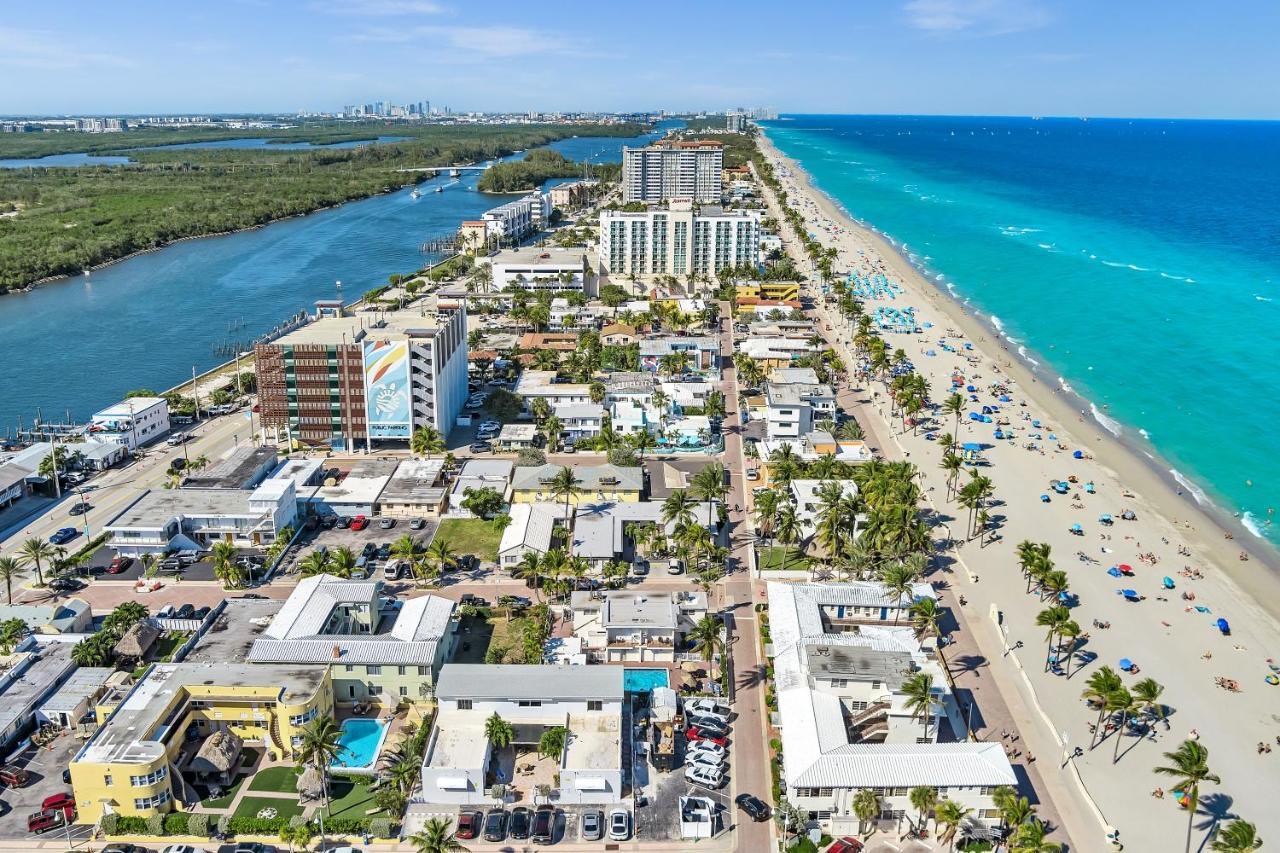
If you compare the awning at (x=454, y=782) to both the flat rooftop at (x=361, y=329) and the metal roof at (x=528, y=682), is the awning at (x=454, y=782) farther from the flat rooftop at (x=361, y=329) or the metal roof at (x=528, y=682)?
the flat rooftop at (x=361, y=329)

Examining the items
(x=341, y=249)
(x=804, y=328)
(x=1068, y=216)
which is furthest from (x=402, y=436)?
(x=1068, y=216)

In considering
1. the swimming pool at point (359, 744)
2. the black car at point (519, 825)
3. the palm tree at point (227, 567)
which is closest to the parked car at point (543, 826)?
the black car at point (519, 825)

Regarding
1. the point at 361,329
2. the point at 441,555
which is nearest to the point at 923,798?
the point at 441,555

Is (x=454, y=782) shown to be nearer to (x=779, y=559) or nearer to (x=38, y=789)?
(x=38, y=789)

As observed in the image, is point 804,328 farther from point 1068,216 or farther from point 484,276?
point 1068,216

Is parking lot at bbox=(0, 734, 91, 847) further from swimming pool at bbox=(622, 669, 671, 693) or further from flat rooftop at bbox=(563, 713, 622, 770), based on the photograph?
swimming pool at bbox=(622, 669, 671, 693)

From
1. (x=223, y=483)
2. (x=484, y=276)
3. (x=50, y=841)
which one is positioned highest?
(x=484, y=276)
